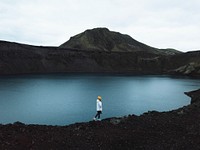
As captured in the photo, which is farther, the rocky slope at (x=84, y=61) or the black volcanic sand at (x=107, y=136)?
the rocky slope at (x=84, y=61)

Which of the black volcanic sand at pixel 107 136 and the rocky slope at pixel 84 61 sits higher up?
the rocky slope at pixel 84 61

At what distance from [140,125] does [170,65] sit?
17309 centimetres

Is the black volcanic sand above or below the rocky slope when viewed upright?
below

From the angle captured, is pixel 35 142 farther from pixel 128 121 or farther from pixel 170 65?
pixel 170 65

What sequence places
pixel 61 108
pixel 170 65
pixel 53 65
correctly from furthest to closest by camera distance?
pixel 170 65, pixel 53 65, pixel 61 108

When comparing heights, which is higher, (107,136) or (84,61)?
(84,61)

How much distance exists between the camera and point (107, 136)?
1747 cm

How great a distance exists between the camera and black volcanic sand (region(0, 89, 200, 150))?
51.1 ft

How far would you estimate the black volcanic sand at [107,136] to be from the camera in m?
15.6

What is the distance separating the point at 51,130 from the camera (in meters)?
18.3

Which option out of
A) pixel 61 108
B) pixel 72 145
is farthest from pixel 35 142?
pixel 61 108

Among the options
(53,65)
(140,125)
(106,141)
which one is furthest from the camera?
(53,65)

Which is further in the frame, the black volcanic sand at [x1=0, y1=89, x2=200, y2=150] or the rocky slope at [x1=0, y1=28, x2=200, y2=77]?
the rocky slope at [x1=0, y1=28, x2=200, y2=77]

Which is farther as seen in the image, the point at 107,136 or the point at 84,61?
the point at 84,61
